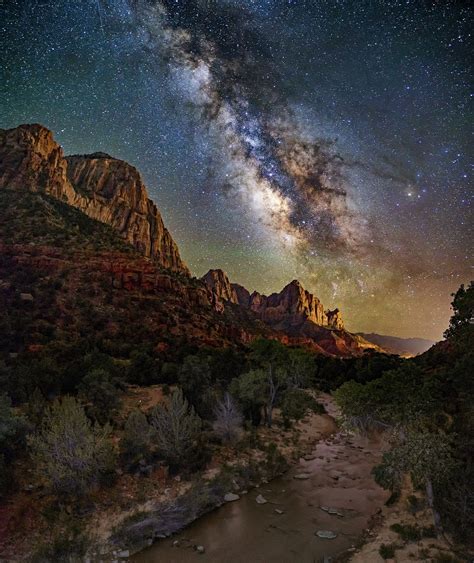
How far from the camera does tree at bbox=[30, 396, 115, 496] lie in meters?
14.1

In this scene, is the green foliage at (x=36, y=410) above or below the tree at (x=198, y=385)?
below

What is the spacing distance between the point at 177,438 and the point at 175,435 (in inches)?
7.2

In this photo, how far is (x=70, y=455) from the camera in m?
14.4

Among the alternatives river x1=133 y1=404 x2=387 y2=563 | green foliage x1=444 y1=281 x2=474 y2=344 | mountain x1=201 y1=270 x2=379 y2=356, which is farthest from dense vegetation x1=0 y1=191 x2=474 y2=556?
mountain x1=201 y1=270 x2=379 y2=356

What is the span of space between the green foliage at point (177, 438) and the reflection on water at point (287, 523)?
2.94 metres

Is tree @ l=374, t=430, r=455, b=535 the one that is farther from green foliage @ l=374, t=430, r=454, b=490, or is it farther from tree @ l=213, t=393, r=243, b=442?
tree @ l=213, t=393, r=243, b=442

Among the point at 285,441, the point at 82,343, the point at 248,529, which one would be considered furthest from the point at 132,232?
the point at 248,529

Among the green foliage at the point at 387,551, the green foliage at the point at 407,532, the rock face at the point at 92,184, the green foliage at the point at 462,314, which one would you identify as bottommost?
the green foliage at the point at 387,551

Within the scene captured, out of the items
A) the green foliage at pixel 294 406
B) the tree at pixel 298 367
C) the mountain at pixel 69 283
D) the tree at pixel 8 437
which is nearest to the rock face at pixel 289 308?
the mountain at pixel 69 283

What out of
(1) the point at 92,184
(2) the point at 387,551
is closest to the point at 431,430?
(2) the point at 387,551

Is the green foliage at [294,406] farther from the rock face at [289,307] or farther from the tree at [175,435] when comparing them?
the rock face at [289,307]

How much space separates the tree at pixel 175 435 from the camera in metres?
17.8

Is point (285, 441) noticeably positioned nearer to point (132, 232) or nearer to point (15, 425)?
point (15, 425)

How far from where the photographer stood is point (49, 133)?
362 feet
